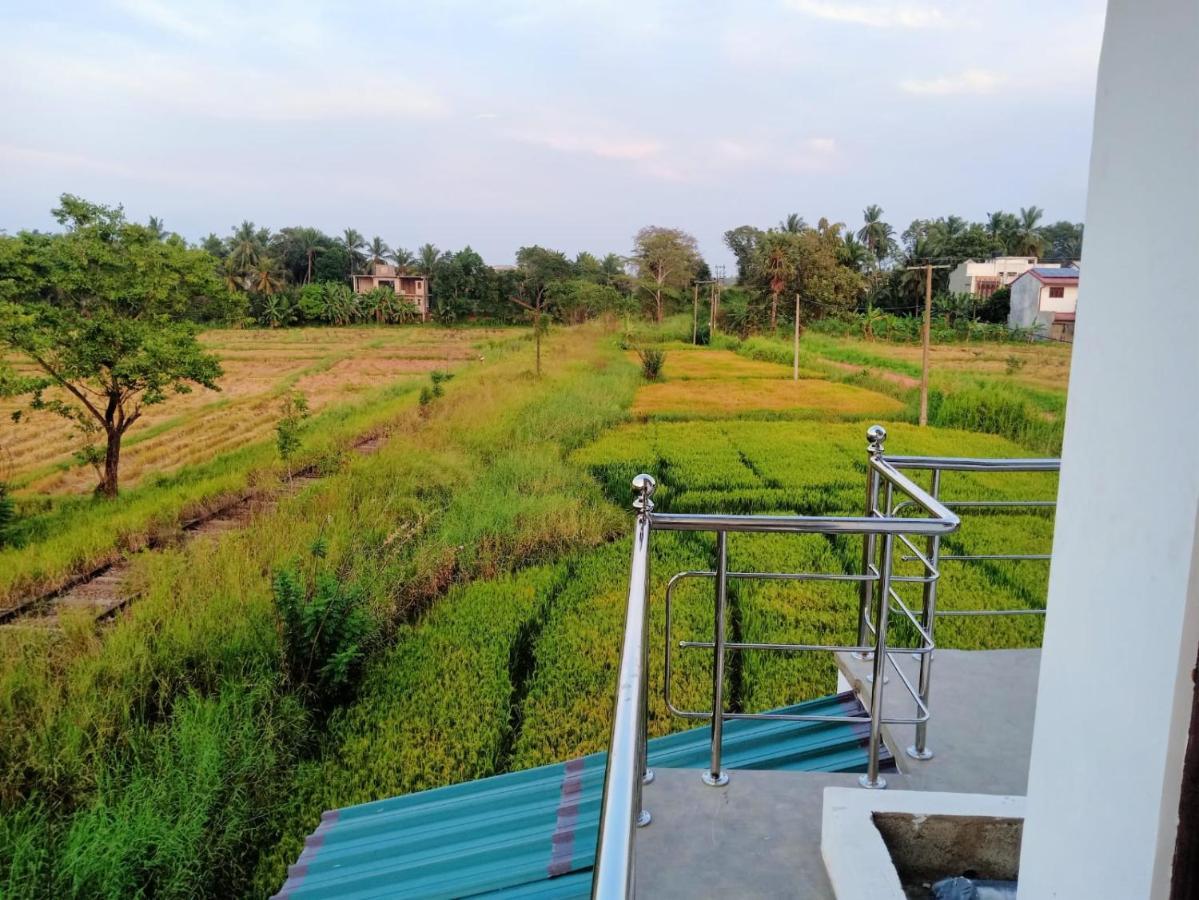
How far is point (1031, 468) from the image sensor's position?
2404mm

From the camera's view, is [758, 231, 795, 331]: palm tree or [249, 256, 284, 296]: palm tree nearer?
[249, 256, 284, 296]: palm tree

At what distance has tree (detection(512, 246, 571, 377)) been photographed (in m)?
8.43

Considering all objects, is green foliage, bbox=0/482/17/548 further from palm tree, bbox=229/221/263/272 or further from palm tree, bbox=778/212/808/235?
palm tree, bbox=778/212/808/235

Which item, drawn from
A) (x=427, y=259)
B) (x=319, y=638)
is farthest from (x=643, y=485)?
(x=427, y=259)

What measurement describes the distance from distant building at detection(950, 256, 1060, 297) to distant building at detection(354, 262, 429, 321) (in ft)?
16.6

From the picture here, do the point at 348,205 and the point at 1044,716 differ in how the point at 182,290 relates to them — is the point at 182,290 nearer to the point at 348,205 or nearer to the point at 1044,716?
the point at 348,205

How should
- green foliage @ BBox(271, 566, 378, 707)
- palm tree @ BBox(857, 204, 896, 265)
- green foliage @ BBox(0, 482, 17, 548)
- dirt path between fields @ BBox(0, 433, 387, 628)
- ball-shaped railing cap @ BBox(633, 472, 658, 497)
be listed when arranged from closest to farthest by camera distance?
ball-shaped railing cap @ BBox(633, 472, 658, 497)
green foliage @ BBox(271, 566, 378, 707)
dirt path between fields @ BBox(0, 433, 387, 628)
green foliage @ BBox(0, 482, 17, 548)
palm tree @ BBox(857, 204, 896, 265)

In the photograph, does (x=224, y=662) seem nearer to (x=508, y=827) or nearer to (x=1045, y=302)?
(x=508, y=827)

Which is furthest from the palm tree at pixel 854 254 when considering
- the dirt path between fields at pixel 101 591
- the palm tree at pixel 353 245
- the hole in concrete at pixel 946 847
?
the hole in concrete at pixel 946 847

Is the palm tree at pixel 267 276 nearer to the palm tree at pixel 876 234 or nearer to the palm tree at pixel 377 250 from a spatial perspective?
the palm tree at pixel 377 250

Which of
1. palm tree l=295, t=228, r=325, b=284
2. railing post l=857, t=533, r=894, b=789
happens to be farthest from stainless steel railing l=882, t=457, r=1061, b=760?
palm tree l=295, t=228, r=325, b=284

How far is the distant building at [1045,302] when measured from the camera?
7.17 metres

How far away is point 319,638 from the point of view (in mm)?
4660

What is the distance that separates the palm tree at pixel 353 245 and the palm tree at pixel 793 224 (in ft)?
13.5
